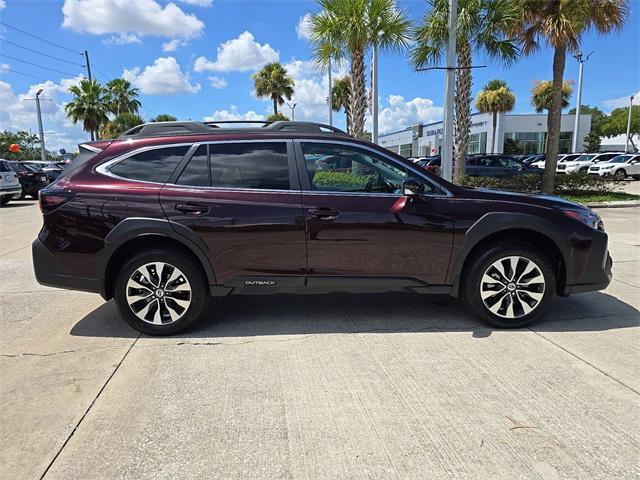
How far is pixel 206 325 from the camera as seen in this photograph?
4.45m

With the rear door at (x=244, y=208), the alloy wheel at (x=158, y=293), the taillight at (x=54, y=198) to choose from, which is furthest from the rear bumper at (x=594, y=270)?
the taillight at (x=54, y=198)

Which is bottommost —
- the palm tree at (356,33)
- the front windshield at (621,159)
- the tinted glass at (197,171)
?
the tinted glass at (197,171)

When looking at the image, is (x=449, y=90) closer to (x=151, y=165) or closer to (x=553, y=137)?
(x=553, y=137)

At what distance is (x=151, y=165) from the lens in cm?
411

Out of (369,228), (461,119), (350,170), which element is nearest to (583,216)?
(369,228)

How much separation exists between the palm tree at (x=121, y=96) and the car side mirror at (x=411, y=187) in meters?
44.1

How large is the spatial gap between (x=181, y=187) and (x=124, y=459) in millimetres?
2249

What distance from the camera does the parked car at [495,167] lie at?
18.9m

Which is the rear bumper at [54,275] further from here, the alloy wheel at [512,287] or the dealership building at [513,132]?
the dealership building at [513,132]

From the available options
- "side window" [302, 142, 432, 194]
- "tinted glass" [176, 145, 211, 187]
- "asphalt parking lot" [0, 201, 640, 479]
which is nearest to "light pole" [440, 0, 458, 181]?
"asphalt parking lot" [0, 201, 640, 479]

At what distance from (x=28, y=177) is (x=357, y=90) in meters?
14.7

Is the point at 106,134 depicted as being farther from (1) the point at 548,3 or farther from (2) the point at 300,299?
(2) the point at 300,299

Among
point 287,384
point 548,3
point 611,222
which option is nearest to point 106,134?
point 548,3

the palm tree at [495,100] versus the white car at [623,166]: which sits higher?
the palm tree at [495,100]
